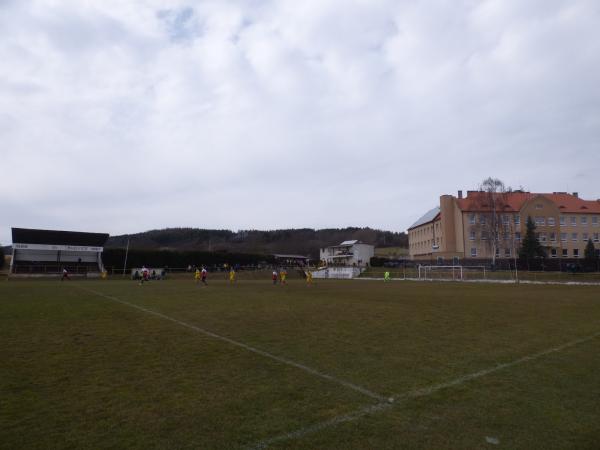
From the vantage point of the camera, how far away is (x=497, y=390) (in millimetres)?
5836

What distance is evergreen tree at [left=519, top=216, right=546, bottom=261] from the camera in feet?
200

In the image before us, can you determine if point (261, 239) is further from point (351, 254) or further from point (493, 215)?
point (493, 215)

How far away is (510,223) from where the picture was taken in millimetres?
66125

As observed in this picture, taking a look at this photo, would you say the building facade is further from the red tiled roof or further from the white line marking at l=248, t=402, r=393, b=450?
the white line marking at l=248, t=402, r=393, b=450

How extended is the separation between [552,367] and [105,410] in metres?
7.10

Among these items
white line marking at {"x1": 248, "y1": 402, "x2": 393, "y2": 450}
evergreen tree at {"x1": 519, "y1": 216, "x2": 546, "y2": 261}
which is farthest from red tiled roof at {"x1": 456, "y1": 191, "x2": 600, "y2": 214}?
white line marking at {"x1": 248, "y1": 402, "x2": 393, "y2": 450}

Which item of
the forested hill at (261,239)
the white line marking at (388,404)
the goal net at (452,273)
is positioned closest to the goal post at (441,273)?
the goal net at (452,273)

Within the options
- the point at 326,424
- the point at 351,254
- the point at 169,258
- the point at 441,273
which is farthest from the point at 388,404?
the point at 351,254

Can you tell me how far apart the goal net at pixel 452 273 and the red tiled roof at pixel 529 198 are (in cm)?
1666

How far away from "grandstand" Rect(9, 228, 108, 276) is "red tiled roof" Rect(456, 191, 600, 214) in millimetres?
58313

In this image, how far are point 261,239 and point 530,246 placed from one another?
425 ft

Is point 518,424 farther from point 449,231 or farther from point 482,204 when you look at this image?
point 449,231

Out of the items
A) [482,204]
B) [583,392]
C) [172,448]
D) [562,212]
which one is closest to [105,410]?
[172,448]

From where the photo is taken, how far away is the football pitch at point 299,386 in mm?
4270
